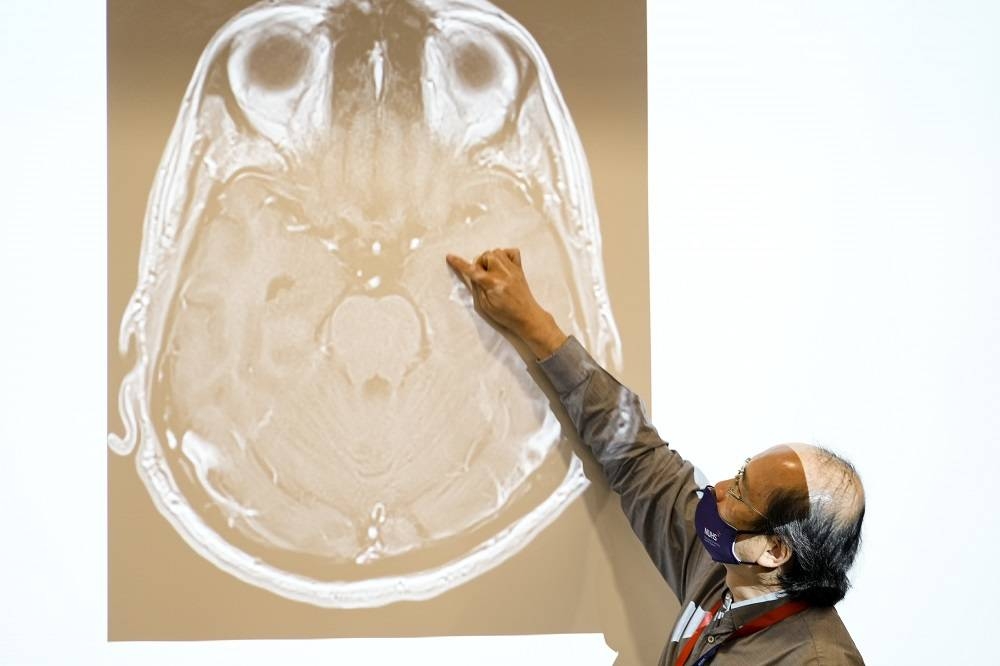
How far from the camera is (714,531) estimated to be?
1.48 m

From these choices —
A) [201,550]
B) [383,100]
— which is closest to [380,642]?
[201,550]

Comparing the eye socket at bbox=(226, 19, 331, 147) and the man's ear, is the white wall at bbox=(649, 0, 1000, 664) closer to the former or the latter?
the man's ear

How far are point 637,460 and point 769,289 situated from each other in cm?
42

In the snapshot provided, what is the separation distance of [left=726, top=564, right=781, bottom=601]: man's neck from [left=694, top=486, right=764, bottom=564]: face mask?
0.12 ft

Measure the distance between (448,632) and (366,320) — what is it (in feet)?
1.90

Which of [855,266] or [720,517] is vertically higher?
[855,266]

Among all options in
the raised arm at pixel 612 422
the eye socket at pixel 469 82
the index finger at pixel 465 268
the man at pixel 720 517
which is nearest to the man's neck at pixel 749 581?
the man at pixel 720 517

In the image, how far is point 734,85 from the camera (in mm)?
1752

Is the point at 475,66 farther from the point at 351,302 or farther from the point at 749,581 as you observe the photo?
the point at 749,581

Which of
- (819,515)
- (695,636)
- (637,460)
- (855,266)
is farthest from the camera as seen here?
(855,266)

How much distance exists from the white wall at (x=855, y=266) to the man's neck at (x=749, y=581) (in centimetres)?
25

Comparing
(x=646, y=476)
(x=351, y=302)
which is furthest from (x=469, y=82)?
(x=646, y=476)

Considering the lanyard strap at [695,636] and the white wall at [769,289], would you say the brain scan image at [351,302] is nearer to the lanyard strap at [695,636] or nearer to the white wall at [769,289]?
the white wall at [769,289]

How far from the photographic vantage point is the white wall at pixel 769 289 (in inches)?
63.1
